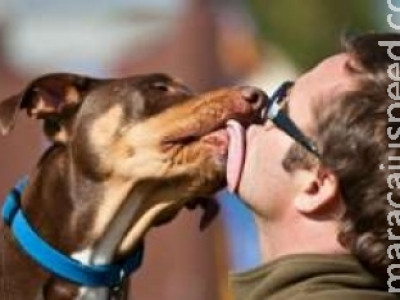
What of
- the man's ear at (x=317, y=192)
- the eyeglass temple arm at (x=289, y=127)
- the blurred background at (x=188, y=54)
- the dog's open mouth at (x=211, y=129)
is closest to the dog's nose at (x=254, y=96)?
the dog's open mouth at (x=211, y=129)

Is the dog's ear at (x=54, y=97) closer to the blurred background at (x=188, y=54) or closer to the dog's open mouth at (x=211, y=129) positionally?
the dog's open mouth at (x=211, y=129)

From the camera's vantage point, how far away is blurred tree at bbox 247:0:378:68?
1611cm

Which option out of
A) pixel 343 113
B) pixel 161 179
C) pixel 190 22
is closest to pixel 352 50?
pixel 343 113

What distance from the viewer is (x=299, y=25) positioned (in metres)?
17.8

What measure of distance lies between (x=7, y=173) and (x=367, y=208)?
915 cm

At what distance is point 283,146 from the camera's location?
12.1 feet

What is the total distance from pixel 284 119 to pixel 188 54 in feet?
34.0

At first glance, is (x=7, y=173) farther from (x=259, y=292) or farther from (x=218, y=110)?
(x=259, y=292)

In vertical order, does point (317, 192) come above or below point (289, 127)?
below

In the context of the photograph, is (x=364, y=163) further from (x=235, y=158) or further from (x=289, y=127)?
(x=235, y=158)

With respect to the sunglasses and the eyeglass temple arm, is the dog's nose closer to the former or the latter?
the sunglasses

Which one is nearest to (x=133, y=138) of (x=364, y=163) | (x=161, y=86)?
(x=161, y=86)

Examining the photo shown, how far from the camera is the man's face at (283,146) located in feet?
11.9

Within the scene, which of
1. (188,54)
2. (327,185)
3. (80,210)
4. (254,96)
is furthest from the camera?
(188,54)
